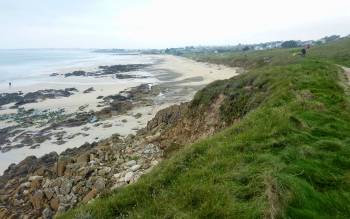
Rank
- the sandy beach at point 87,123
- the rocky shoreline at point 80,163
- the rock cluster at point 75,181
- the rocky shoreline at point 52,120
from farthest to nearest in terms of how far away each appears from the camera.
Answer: the rocky shoreline at point 52,120 < the sandy beach at point 87,123 < the rocky shoreline at point 80,163 < the rock cluster at point 75,181

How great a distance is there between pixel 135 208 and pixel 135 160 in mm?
8636

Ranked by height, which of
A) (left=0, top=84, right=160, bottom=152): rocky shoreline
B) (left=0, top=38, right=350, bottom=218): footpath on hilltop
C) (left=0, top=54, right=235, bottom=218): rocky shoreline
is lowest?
(left=0, top=84, right=160, bottom=152): rocky shoreline

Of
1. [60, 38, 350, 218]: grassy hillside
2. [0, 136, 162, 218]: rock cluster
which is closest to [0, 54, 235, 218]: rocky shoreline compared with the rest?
[0, 136, 162, 218]: rock cluster

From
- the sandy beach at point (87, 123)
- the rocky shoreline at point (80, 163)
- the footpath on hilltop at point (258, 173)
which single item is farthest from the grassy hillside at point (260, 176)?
the sandy beach at point (87, 123)

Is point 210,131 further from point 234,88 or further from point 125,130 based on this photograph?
point 125,130

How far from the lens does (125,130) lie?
94.7 ft

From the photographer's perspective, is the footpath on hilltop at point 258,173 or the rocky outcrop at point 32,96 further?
the rocky outcrop at point 32,96

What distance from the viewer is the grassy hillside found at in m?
6.37

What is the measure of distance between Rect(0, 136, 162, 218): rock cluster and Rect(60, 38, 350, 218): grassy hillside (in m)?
4.72

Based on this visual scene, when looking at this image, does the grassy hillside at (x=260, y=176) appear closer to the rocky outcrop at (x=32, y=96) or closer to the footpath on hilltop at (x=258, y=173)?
the footpath on hilltop at (x=258, y=173)

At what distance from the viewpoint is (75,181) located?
47.9ft

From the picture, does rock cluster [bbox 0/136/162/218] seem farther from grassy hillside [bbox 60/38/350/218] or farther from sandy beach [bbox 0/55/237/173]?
sandy beach [bbox 0/55/237/173]

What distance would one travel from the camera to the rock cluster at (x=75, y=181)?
13.4 metres

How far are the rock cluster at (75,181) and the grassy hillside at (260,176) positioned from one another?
4723 mm
